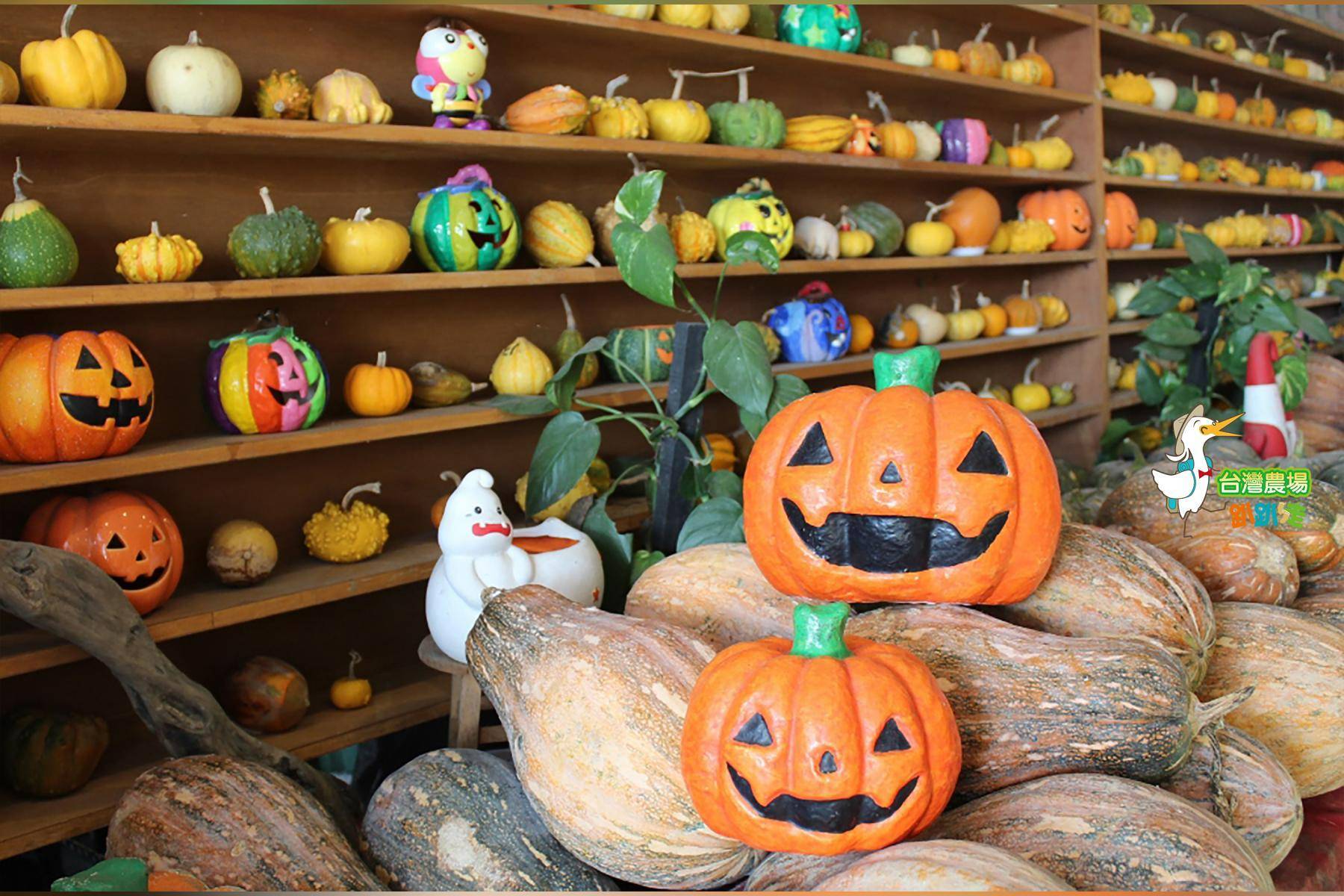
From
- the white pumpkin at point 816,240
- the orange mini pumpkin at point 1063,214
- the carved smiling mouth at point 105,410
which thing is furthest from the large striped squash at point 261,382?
the orange mini pumpkin at point 1063,214

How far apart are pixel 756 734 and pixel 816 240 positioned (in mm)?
2180

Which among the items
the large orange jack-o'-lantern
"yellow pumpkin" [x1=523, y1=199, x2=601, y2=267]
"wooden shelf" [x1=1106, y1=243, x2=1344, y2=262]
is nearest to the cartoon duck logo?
the large orange jack-o'-lantern

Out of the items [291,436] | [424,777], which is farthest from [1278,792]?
[291,436]

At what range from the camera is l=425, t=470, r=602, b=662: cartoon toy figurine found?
1.64 meters

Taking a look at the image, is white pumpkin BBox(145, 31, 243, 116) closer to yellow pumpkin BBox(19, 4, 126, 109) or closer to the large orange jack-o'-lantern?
yellow pumpkin BBox(19, 4, 126, 109)

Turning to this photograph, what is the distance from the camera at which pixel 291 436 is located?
1.98 meters

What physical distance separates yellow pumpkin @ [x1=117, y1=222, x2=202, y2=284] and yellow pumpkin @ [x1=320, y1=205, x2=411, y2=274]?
11.2 inches

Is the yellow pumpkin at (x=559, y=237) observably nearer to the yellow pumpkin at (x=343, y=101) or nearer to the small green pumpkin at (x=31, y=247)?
the yellow pumpkin at (x=343, y=101)

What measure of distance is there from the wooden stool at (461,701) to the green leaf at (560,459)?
32 centimetres

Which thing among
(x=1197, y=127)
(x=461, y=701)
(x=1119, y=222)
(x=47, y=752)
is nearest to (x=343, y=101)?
(x=461, y=701)

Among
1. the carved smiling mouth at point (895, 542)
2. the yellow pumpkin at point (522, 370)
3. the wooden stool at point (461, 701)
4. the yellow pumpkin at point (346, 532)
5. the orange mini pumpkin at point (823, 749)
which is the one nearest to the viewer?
the orange mini pumpkin at point (823, 749)

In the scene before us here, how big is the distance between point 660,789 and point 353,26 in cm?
189

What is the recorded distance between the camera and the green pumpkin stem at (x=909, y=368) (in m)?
1.30

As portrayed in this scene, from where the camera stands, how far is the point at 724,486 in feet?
6.45
